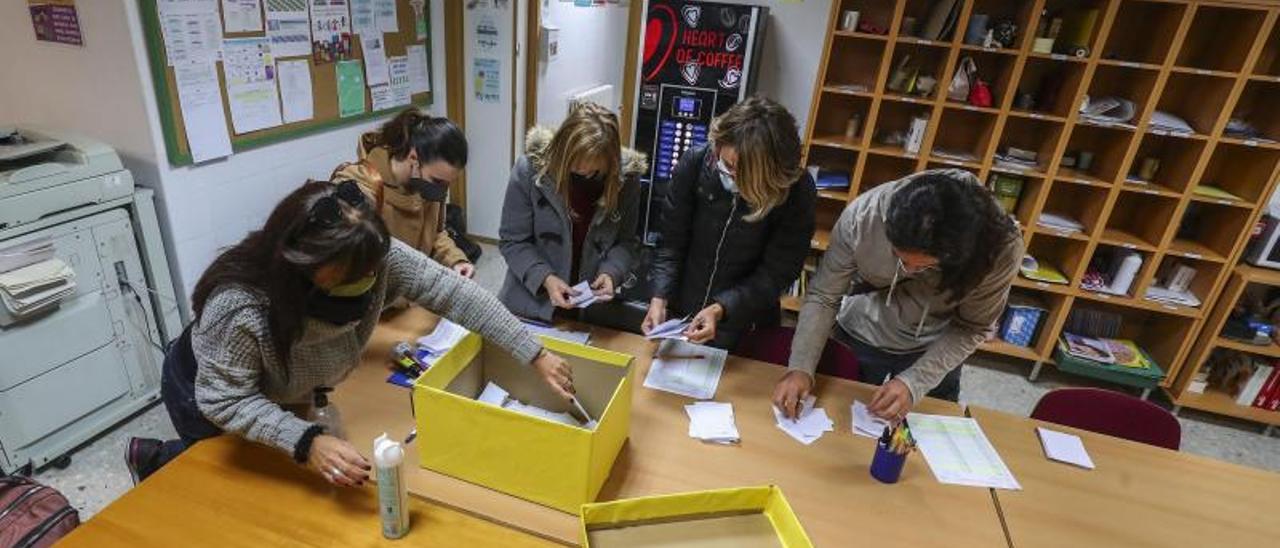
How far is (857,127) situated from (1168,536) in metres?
2.48

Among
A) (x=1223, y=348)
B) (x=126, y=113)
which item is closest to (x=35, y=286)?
(x=126, y=113)

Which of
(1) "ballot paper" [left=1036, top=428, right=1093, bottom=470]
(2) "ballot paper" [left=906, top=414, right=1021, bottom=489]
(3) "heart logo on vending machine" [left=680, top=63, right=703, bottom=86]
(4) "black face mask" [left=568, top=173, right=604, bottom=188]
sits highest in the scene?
(3) "heart logo on vending machine" [left=680, top=63, right=703, bottom=86]

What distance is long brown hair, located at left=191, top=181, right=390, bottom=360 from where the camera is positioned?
1.17 m

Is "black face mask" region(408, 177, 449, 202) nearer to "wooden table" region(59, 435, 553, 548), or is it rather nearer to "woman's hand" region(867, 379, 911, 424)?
"wooden table" region(59, 435, 553, 548)

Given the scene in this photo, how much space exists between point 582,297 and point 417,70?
252cm

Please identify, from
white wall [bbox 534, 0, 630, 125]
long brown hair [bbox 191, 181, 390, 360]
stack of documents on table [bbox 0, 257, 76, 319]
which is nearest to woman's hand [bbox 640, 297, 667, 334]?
long brown hair [bbox 191, 181, 390, 360]

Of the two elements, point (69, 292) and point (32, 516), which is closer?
point (32, 516)

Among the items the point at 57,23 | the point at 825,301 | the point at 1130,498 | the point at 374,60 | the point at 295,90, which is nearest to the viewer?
the point at 1130,498

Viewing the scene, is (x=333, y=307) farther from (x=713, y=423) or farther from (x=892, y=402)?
(x=892, y=402)

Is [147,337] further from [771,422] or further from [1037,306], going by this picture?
[1037,306]

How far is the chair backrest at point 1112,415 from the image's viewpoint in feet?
5.97

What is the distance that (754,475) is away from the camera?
148 cm

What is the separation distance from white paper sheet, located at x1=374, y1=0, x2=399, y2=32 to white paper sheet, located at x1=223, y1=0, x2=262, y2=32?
0.75m

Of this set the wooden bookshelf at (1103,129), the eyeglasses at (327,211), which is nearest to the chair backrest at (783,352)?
the eyeglasses at (327,211)
